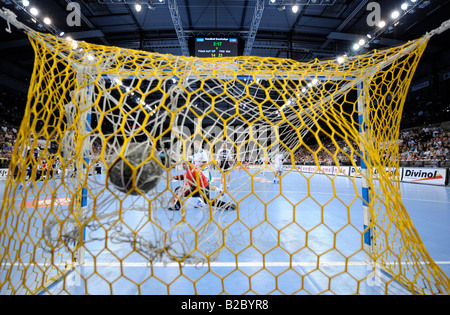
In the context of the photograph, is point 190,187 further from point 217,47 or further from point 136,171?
point 217,47

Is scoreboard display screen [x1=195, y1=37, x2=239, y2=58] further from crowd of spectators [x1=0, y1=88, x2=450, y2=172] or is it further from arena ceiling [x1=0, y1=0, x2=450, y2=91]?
crowd of spectators [x1=0, y1=88, x2=450, y2=172]

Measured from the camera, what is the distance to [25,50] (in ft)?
33.2

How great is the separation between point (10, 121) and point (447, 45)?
82.7 ft

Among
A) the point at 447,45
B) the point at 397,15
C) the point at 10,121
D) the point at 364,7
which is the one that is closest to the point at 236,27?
the point at 364,7

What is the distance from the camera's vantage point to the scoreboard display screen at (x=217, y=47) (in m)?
6.12

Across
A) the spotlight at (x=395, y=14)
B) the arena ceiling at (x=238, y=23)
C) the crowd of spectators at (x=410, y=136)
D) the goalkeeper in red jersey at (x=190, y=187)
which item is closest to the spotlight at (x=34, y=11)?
the arena ceiling at (x=238, y=23)

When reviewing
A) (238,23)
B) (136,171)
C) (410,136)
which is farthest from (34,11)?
(410,136)

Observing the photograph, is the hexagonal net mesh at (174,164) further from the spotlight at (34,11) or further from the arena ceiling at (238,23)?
the spotlight at (34,11)

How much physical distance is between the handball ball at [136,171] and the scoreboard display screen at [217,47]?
572 cm

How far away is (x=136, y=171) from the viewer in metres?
1.08

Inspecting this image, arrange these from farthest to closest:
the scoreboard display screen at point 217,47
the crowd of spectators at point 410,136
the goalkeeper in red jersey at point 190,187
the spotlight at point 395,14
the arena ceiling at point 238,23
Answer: the crowd of spectators at point 410,136
the arena ceiling at point 238,23
the spotlight at point 395,14
the scoreboard display screen at point 217,47
the goalkeeper in red jersey at point 190,187

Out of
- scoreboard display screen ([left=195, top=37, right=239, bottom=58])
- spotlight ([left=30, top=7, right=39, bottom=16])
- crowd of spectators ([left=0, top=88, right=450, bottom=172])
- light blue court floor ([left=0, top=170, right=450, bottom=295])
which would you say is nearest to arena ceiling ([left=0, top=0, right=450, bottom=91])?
spotlight ([left=30, top=7, right=39, bottom=16])

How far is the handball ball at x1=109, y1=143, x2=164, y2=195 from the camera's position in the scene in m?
1.09

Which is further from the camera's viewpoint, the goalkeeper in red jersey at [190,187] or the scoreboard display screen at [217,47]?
the scoreboard display screen at [217,47]
